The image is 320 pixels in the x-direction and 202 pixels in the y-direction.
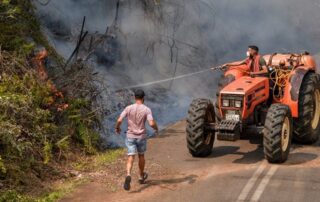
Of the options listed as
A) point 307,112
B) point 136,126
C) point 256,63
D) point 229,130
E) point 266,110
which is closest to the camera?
point 136,126

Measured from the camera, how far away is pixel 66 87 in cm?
1189

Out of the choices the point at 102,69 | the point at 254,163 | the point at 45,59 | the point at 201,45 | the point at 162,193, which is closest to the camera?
the point at 162,193

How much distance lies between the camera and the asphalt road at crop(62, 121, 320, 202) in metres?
8.85

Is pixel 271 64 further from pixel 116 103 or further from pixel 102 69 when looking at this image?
pixel 102 69

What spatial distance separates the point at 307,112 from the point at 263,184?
269 cm

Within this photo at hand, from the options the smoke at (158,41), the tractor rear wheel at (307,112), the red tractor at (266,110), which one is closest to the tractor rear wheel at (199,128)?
the red tractor at (266,110)

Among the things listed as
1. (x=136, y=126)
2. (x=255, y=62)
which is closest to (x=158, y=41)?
Answer: (x=255, y=62)

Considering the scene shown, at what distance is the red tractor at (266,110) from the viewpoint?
10211 mm

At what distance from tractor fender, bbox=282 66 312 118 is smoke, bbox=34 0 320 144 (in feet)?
13.3

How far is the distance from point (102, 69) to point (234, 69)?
19.7 ft

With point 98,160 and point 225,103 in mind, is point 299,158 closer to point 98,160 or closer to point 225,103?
point 225,103

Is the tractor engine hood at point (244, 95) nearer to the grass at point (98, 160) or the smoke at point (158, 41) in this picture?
the grass at point (98, 160)

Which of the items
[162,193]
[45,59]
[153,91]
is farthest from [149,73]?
[162,193]

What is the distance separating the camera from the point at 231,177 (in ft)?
32.0
